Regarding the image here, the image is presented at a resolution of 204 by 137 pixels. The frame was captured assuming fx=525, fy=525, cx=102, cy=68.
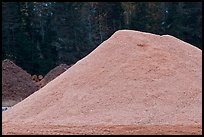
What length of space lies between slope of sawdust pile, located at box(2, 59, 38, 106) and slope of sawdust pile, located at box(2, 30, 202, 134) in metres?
8.23

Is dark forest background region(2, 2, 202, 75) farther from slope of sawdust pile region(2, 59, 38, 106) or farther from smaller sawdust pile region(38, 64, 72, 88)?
slope of sawdust pile region(2, 59, 38, 106)

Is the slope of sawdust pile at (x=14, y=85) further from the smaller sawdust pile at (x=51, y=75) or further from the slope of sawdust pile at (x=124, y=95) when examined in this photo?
the slope of sawdust pile at (x=124, y=95)

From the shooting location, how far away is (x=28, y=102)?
41.0 ft

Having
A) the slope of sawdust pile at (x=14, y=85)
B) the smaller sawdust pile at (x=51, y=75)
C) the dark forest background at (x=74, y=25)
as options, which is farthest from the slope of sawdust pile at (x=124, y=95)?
the dark forest background at (x=74, y=25)

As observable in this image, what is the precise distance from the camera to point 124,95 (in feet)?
37.7

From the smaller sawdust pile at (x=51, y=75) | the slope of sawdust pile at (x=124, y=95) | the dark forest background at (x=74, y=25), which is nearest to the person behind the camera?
the slope of sawdust pile at (x=124, y=95)

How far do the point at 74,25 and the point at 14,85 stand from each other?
16.5 m

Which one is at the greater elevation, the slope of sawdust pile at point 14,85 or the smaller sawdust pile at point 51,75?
A: the slope of sawdust pile at point 14,85

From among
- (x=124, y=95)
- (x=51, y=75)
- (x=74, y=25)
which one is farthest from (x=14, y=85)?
(x=74, y=25)

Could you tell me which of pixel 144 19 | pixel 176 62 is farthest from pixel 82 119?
pixel 144 19

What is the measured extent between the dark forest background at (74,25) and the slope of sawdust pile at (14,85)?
38.7ft

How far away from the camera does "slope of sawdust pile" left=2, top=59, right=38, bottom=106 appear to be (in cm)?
2111

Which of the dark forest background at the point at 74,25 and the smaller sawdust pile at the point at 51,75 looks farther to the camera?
the dark forest background at the point at 74,25

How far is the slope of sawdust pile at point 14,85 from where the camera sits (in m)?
21.1
